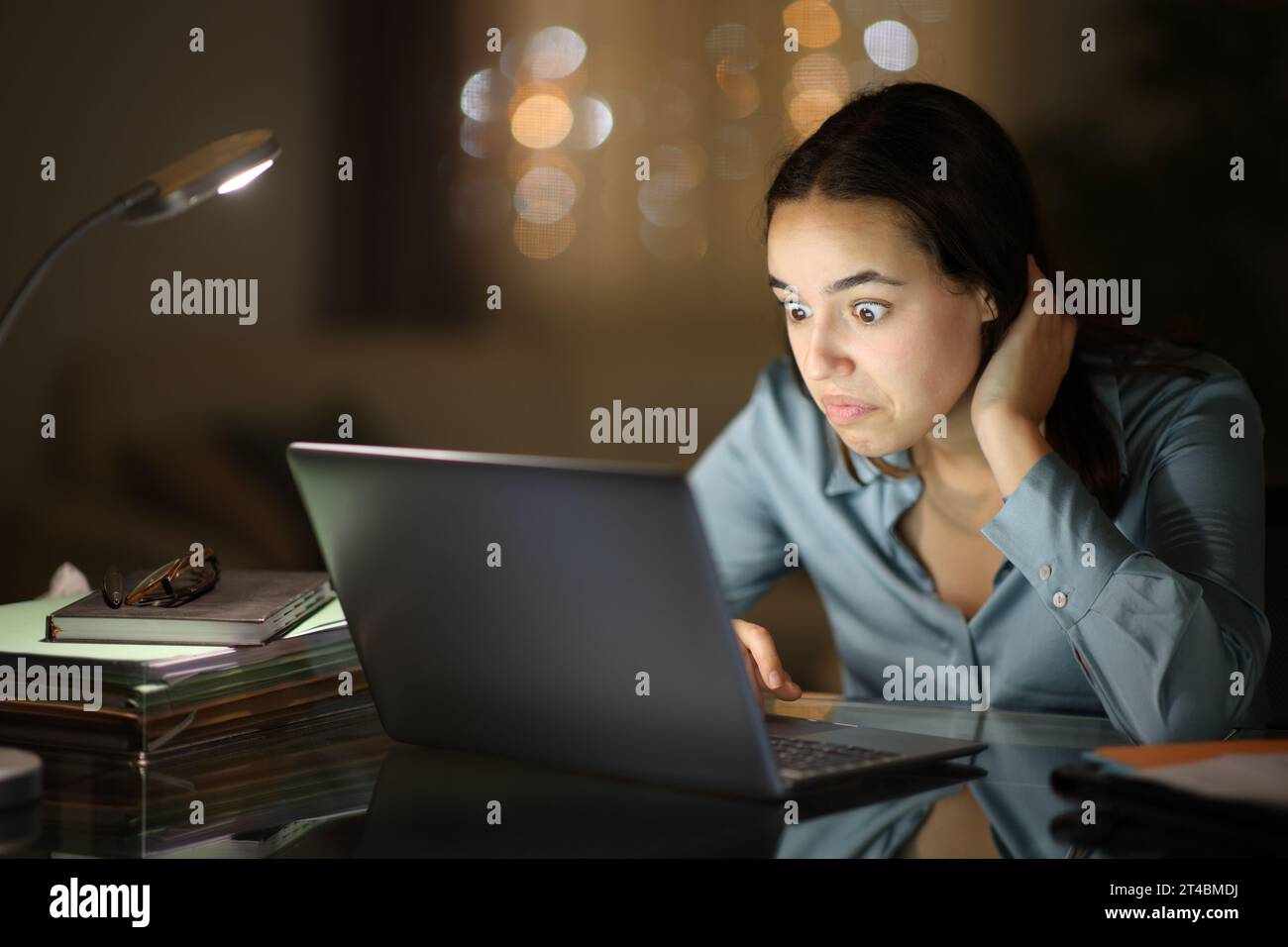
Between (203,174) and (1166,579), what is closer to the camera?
(203,174)

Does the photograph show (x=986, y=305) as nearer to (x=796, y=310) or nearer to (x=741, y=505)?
(x=796, y=310)

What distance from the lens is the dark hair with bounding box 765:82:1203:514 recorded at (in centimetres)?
144

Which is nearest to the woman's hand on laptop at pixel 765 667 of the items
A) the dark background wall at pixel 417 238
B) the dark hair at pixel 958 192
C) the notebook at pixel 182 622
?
the notebook at pixel 182 622

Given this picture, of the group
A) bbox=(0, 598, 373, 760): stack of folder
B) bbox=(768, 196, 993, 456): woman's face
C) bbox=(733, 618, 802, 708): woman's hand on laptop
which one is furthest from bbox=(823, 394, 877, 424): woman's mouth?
bbox=(0, 598, 373, 760): stack of folder

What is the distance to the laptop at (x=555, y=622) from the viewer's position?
0.82 metres

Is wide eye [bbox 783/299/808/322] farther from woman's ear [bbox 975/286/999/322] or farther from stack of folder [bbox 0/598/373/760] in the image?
stack of folder [bbox 0/598/373/760]

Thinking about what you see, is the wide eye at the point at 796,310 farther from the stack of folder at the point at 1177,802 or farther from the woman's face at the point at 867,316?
the stack of folder at the point at 1177,802

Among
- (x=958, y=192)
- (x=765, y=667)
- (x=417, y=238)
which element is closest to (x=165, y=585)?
(x=765, y=667)

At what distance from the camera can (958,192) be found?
57.2 inches

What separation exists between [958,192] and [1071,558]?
42 centimetres

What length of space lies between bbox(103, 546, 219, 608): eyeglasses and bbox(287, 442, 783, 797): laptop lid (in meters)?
0.20

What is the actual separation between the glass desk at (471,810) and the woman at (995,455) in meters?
0.26

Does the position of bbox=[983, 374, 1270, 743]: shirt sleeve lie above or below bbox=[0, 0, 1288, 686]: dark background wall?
below

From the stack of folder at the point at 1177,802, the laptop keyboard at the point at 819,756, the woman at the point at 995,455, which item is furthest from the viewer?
the woman at the point at 995,455
